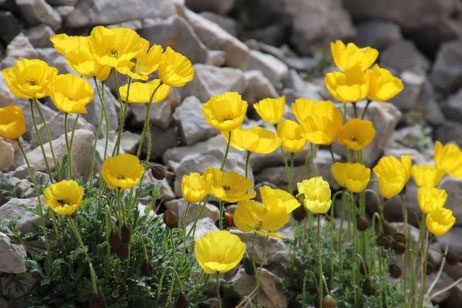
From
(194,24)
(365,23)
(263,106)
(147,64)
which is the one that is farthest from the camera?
(365,23)

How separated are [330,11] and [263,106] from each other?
3459 millimetres

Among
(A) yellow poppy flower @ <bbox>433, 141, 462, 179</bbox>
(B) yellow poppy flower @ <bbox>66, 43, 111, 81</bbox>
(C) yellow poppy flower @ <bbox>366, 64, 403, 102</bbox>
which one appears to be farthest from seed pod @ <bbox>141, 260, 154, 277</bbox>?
(A) yellow poppy flower @ <bbox>433, 141, 462, 179</bbox>

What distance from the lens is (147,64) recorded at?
6.31 ft

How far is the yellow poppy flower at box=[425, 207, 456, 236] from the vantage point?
2.01 meters

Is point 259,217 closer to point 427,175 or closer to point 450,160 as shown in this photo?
point 427,175

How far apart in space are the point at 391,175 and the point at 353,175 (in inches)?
5.5

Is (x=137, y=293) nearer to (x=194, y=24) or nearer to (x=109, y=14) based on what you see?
(x=109, y=14)

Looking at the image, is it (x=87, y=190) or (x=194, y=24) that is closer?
(x=87, y=190)

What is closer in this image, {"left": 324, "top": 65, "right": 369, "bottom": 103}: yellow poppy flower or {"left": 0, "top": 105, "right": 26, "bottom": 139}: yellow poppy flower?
{"left": 0, "top": 105, "right": 26, "bottom": 139}: yellow poppy flower

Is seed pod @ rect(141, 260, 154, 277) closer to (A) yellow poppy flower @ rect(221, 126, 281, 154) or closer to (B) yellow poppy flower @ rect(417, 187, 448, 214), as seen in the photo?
(A) yellow poppy flower @ rect(221, 126, 281, 154)

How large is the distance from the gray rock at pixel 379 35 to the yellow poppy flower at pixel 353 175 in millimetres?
3746

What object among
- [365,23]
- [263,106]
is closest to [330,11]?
[365,23]

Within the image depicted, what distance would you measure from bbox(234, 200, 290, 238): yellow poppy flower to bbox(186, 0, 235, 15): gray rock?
324 cm

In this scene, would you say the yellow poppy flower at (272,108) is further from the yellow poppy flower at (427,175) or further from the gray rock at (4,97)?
the gray rock at (4,97)
